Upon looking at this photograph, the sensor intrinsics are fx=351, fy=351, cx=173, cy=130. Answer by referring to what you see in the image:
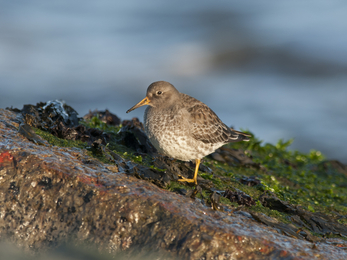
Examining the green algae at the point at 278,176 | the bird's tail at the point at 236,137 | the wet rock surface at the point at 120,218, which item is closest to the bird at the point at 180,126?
the bird's tail at the point at 236,137

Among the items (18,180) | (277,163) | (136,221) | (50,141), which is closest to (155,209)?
(136,221)

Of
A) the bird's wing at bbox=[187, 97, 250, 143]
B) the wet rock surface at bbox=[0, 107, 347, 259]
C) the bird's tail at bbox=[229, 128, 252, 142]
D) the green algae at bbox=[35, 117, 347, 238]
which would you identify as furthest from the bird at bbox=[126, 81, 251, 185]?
the wet rock surface at bbox=[0, 107, 347, 259]

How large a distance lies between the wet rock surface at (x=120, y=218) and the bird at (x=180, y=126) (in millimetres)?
1094

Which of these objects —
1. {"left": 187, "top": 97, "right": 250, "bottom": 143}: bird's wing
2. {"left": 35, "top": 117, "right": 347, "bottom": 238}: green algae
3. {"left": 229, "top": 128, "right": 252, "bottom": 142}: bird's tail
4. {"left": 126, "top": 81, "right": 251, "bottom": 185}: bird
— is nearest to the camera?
{"left": 35, "top": 117, "right": 347, "bottom": 238}: green algae

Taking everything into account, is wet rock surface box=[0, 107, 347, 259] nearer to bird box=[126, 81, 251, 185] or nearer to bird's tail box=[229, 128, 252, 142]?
bird box=[126, 81, 251, 185]

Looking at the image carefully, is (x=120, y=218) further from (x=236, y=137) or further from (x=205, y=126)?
(x=236, y=137)

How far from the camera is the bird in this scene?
5430 mm

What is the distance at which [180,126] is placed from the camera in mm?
5543

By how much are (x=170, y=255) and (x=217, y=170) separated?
124 inches

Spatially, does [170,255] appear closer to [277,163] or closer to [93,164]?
[93,164]

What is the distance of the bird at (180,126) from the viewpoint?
543 cm

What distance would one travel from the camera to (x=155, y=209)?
375cm

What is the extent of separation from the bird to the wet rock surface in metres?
1.09

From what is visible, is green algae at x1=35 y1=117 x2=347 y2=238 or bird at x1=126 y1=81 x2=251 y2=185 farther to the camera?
bird at x1=126 y1=81 x2=251 y2=185
